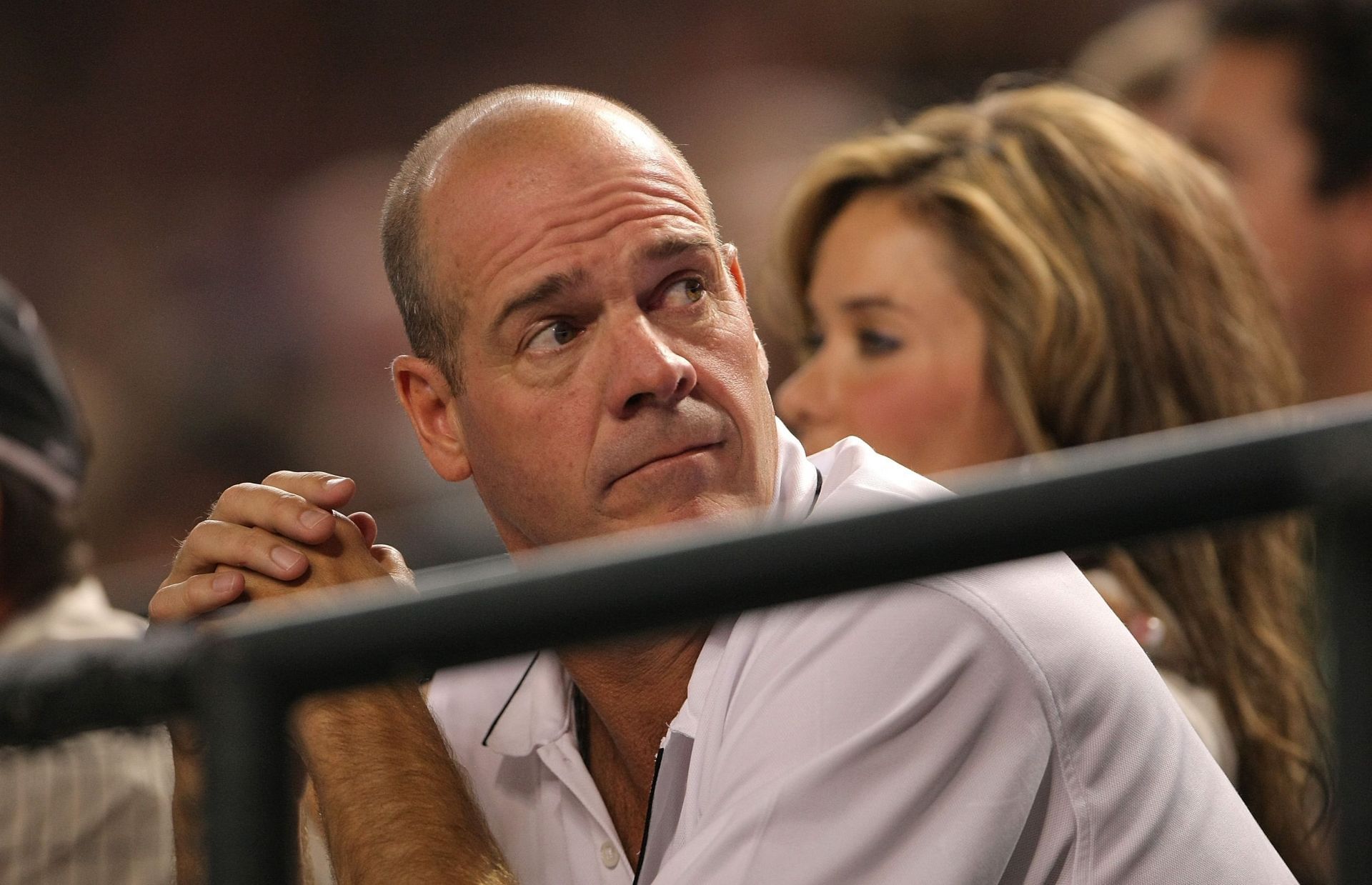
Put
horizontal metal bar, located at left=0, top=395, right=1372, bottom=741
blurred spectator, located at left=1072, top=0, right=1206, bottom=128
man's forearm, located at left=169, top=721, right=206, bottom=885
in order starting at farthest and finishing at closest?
blurred spectator, located at left=1072, top=0, right=1206, bottom=128, man's forearm, located at left=169, top=721, right=206, bottom=885, horizontal metal bar, located at left=0, top=395, right=1372, bottom=741

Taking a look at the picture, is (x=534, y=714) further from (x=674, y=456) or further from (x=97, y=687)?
(x=97, y=687)

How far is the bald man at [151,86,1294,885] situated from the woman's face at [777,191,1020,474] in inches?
29.1

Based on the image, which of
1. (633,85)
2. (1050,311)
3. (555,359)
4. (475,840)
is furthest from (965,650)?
(633,85)

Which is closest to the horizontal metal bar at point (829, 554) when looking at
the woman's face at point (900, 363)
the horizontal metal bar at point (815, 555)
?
the horizontal metal bar at point (815, 555)

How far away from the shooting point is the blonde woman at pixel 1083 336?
2676 mm

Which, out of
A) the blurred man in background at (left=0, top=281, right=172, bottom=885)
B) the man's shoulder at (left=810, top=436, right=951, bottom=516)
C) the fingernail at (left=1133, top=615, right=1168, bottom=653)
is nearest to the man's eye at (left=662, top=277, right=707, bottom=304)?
the man's shoulder at (left=810, top=436, right=951, bottom=516)

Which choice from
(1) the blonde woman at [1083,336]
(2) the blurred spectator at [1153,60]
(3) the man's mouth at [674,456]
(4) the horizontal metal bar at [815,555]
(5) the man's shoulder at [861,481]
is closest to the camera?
(4) the horizontal metal bar at [815,555]

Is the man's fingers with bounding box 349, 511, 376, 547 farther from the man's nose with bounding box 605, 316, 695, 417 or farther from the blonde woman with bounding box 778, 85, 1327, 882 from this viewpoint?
the blonde woman with bounding box 778, 85, 1327, 882

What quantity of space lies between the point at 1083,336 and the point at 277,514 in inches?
58.5

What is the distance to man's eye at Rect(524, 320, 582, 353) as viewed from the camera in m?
1.92

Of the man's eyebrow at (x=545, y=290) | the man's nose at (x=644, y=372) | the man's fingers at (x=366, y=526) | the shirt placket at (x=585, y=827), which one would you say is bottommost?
the shirt placket at (x=585, y=827)

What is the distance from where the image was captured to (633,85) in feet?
22.0

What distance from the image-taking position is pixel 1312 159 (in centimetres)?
352

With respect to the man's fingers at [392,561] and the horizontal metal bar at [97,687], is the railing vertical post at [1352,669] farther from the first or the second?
the man's fingers at [392,561]
